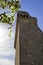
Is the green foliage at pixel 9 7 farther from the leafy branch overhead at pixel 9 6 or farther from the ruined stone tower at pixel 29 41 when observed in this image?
the ruined stone tower at pixel 29 41

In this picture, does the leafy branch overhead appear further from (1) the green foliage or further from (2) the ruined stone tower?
(2) the ruined stone tower

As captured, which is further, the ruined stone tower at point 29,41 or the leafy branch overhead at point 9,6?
the ruined stone tower at point 29,41

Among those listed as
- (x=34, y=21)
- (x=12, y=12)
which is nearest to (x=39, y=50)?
(x=34, y=21)

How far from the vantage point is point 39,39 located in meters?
22.3

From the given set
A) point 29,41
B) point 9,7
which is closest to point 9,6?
point 9,7

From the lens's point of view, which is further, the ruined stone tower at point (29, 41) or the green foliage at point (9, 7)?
the ruined stone tower at point (29, 41)

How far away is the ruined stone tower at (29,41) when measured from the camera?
2034cm

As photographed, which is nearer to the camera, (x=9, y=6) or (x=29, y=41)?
(x=9, y=6)

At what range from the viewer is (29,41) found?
21734 mm

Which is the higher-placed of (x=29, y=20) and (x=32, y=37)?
(x=29, y=20)

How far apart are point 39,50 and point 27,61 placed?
2.13m

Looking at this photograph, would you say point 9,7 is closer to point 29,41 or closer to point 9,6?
point 9,6

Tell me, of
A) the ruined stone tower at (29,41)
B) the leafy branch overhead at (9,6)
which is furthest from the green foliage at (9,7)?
the ruined stone tower at (29,41)

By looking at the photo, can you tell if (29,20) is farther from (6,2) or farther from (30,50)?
(6,2)
